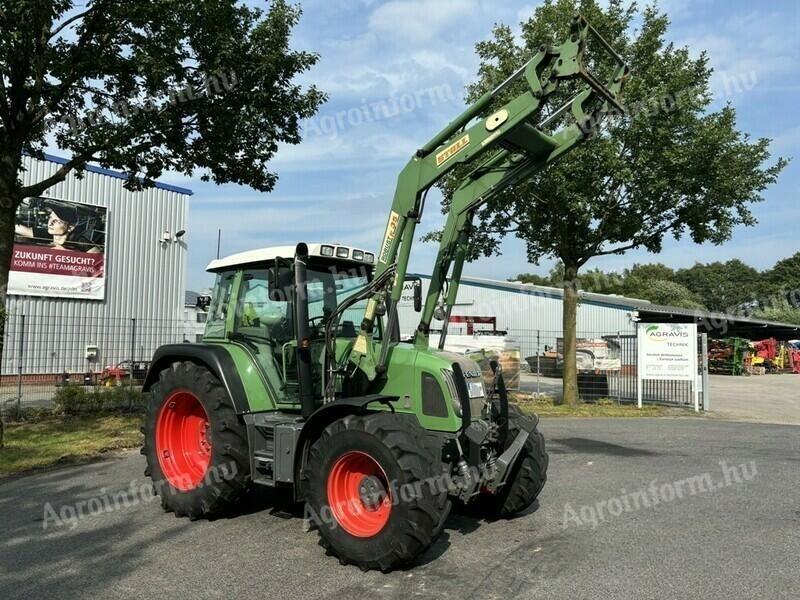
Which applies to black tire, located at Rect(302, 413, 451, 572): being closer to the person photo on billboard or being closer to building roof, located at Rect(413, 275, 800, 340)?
the person photo on billboard

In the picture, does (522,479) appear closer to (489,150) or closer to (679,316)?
(489,150)

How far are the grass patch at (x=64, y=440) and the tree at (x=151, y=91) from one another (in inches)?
89.2

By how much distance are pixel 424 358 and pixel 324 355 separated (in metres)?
0.92

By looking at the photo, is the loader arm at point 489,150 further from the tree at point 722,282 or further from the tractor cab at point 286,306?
the tree at point 722,282

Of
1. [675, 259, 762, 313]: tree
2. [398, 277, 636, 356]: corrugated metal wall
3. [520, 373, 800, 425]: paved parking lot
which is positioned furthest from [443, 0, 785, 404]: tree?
[675, 259, 762, 313]: tree

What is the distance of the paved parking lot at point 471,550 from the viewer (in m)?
4.25

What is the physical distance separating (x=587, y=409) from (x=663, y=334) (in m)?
2.89

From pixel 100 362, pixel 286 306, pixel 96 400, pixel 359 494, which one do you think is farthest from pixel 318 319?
pixel 100 362

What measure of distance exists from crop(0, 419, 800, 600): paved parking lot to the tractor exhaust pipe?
1071 millimetres

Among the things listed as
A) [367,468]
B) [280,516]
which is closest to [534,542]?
[367,468]

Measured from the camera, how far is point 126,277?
21.4 m

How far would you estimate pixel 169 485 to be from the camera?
6.02 metres

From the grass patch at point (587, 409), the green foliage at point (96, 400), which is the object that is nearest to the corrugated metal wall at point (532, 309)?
the grass patch at point (587, 409)

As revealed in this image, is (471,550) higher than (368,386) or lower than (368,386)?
lower
